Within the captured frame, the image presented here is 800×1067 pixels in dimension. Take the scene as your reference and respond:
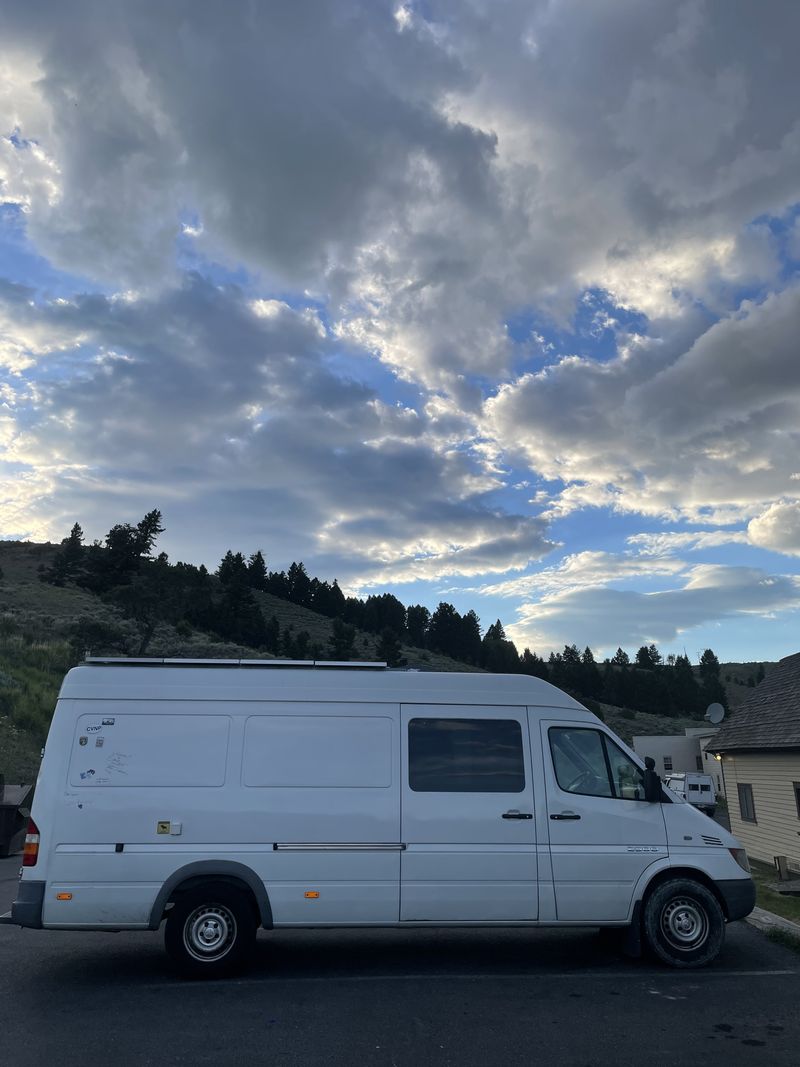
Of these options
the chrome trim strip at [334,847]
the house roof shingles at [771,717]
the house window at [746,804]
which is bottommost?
the chrome trim strip at [334,847]

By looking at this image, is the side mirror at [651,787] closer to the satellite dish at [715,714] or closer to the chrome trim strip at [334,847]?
the chrome trim strip at [334,847]

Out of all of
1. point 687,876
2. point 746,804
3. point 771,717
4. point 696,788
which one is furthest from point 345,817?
point 696,788

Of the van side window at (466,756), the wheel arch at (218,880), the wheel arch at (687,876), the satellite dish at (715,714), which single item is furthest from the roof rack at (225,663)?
the satellite dish at (715,714)

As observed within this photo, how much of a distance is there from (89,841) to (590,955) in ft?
16.0

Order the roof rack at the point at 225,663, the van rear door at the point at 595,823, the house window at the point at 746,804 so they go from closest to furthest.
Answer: the van rear door at the point at 595,823, the roof rack at the point at 225,663, the house window at the point at 746,804

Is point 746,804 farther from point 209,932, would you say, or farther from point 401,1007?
point 209,932

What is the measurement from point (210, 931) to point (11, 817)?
1182 cm

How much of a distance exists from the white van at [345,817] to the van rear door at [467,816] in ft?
0.05

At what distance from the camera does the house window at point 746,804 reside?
22562 millimetres

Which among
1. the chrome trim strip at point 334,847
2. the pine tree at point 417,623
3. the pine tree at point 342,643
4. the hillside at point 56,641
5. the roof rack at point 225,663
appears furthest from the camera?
the pine tree at point 417,623

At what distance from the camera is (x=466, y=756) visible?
24.5ft

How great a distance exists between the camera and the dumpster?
16.3 m

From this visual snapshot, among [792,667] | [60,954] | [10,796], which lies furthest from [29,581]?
[60,954]

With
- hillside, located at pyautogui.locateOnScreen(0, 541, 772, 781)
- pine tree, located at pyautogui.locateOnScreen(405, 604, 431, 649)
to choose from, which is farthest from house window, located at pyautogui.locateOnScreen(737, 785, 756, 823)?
pine tree, located at pyautogui.locateOnScreen(405, 604, 431, 649)
